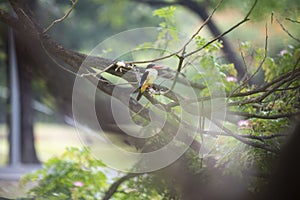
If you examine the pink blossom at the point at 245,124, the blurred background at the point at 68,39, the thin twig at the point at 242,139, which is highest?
the blurred background at the point at 68,39

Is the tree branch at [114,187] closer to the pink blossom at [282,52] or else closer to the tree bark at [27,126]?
the pink blossom at [282,52]

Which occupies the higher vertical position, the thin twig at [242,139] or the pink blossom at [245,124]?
the pink blossom at [245,124]

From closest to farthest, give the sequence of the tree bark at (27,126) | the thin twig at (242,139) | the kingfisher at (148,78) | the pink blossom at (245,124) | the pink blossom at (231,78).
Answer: the kingfisher at (148,78) → the thin twig at (242,139) → the pink blossom at (245,124) → the pink blossom at (231,78) → the tree bark at (27,126)

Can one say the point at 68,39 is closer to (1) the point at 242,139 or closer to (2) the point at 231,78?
(2) the point at 231,78

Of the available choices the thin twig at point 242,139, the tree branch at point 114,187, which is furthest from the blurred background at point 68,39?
the thin twig at point 242,139

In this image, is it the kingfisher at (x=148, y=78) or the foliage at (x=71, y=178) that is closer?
the kingfisher at (x=148, y=78)

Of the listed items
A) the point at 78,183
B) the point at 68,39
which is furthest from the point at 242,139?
the point at 68,39

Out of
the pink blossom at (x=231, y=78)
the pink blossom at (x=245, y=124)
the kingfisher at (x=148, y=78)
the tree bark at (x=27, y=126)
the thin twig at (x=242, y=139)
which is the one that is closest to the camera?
Answer: the kingfisher at (x=148, y=78)

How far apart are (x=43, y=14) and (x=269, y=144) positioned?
0.89m

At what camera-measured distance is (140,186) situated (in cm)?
156

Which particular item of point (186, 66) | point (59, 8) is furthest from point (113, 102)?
point (59, 8)

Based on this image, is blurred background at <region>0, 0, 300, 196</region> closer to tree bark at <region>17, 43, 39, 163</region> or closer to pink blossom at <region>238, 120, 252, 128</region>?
tree bark at <region>17, 43, 39, 163</region>

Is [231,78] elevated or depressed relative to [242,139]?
elevated

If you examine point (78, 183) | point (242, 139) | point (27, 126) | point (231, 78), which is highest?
point (27, 126)
